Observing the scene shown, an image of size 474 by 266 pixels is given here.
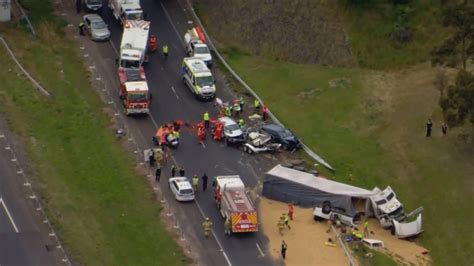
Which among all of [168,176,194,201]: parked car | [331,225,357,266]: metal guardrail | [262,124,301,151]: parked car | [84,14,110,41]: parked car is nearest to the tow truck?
[168,176,194,201]: parked car

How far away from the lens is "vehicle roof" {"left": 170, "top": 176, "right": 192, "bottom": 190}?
94.6 m

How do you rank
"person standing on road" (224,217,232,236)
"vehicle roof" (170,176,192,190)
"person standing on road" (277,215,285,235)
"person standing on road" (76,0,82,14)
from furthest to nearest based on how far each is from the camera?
"person standing on road" (76,0,82,14) < "vehicle roof" (170,176,192,190) < "person standing on road" (277,215,285,235) < "person standing on road" (224,217,232,236)

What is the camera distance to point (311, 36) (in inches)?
4715

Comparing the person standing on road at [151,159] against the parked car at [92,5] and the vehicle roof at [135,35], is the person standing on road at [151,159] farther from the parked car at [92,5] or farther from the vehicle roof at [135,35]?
the parked car at [92,5]

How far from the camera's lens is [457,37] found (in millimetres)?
105062

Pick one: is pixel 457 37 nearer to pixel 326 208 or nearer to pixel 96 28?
pixel 326 208

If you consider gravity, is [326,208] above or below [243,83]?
above

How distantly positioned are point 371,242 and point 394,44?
32091mm

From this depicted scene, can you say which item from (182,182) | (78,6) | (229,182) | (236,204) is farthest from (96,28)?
(236,204)

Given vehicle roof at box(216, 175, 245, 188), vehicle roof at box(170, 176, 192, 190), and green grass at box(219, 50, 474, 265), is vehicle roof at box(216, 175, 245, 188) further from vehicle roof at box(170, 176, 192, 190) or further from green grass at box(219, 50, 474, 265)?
green grass at box(219, 50, 474, 265)

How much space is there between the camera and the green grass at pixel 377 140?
3750 inches

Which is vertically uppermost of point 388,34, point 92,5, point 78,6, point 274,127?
point 388,34

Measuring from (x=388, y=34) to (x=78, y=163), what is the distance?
3464cm

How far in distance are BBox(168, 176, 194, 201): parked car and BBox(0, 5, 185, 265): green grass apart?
5.80ft
